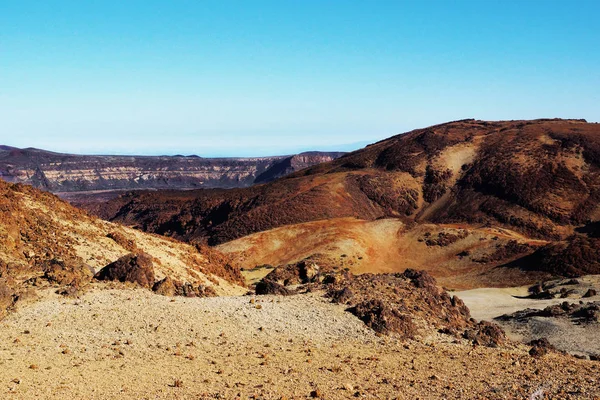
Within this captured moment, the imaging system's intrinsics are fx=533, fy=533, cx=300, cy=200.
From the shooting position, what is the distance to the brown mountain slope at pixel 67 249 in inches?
743

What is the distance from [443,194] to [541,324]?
60427 millimetres

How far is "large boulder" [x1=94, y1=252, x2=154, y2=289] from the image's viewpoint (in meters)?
19.9

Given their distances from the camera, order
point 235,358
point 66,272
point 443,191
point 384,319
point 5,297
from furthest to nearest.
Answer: point 443,191, point 66,272, point 384,319, point 5,297, point 235,358

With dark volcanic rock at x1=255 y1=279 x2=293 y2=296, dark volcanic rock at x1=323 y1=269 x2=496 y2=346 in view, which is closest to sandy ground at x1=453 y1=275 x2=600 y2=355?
dark volcanic rock at x1=323 y1=269 x2=496 y2=346

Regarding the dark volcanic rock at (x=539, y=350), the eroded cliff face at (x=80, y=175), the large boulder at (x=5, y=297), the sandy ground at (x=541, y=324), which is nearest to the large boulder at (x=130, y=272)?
the large boulder at (x=5, y=297)

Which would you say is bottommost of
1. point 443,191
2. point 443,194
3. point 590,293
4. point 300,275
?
point 590,293

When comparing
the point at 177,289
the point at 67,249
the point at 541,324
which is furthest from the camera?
the point at 541,324

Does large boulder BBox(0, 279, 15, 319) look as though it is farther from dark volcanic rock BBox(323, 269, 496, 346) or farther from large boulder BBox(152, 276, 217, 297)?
dark volcanic rock BBox(323, 269, 496, 346)

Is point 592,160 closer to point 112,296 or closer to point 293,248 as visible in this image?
point 293,248

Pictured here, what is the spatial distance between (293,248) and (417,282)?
4119cm

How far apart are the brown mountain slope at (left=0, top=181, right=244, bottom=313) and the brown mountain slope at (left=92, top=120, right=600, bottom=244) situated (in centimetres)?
4529

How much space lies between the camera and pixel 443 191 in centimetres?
8881

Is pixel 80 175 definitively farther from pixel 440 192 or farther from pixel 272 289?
pixel 272 289

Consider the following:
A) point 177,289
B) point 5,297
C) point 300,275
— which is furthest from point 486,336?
point 5,297
